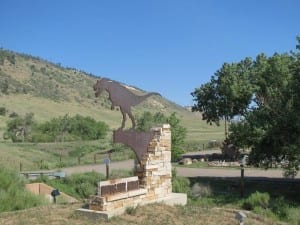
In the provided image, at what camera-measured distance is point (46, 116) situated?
8712 centimetres

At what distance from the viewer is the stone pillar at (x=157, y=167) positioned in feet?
49.8

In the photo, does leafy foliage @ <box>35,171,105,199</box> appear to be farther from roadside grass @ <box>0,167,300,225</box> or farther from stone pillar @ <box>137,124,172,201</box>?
stone pillar @ <box>137,124,172,201</box>

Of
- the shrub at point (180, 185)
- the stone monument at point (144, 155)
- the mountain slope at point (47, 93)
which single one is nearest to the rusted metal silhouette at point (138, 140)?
the stone monument at point (144, 155)

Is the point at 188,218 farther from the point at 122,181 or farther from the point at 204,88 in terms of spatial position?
the point at 204,88

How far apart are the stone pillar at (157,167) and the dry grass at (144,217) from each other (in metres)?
0.60

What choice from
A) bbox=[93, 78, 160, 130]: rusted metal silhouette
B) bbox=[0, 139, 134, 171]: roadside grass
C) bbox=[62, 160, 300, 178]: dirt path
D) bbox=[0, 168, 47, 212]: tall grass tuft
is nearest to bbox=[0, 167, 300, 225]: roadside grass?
bbox=[0, 168, 47, 212]: tall grass tuft

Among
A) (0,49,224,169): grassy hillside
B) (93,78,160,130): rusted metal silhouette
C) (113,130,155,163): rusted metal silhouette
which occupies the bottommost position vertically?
(113,130,155,163): rusted metal silhouette

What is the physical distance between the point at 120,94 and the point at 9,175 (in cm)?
762

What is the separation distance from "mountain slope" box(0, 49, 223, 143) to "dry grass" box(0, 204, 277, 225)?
61863mm

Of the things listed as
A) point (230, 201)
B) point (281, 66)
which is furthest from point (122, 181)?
point (281, 66)

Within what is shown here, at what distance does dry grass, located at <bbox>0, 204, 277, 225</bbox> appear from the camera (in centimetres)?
1302

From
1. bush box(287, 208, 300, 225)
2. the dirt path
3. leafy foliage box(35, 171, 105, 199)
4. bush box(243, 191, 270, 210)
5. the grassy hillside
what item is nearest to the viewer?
bush box(287, 208, 300, 225)

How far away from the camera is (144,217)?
13.6 m

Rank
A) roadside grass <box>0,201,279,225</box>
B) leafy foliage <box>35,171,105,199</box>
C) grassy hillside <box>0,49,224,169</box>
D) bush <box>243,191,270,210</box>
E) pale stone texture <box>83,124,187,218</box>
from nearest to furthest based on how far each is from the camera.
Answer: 1. roadside grass <box>0,201,279,225</box>
2. pale stone texture <box>83,124,187,218</box>
3. bush <box>243,191,270,210</box>
4. leafy foliage <box>35,171,105,199</box>
5. grassy hillside <box>0,49,224,169</box>
